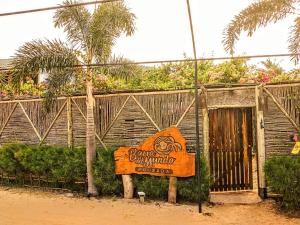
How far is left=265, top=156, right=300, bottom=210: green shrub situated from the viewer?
24.4 ft

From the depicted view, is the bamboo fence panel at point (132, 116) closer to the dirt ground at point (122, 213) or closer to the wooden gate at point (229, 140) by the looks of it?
the wooden gate at point (229, 140)

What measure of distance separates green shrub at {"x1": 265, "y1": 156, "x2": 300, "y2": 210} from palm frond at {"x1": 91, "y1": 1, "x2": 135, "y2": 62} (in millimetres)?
4907

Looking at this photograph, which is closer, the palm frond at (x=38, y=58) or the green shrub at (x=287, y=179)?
the green shrub at (x=287, y=179)

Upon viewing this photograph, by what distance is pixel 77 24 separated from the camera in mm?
9047

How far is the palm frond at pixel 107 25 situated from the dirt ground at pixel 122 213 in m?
3.70

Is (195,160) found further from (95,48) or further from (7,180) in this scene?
(7,180)

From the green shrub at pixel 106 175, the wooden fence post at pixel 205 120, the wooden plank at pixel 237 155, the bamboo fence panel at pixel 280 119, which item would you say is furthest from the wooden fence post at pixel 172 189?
the bamboo fence panel at pixel 280 119

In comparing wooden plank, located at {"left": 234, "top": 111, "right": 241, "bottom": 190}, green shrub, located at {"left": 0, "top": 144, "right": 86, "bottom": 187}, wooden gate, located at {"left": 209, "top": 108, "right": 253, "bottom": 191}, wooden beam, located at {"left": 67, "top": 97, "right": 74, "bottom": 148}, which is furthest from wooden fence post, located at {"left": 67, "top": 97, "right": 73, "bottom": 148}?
wooden plank, located at {"left": 234, "top": 111, "right": 241, "bottom": 190}

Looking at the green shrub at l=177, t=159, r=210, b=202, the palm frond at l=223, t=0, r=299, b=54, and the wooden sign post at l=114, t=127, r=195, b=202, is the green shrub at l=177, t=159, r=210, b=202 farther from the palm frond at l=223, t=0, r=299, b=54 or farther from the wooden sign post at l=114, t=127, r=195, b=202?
the palm frond at l=223, t=0, r=299, b=54

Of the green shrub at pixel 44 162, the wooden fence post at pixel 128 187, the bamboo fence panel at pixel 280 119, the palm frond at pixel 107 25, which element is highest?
the palm frond at pixel 107 25

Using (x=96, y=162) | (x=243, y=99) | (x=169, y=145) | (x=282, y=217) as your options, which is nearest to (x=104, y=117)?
(x=96, y=162)

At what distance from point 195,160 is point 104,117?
2831 mm

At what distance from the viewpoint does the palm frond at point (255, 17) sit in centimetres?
891

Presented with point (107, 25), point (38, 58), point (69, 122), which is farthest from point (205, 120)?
point (38, 58)
